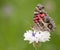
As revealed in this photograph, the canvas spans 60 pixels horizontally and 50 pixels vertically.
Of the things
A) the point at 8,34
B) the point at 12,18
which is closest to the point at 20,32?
the point at 8,34

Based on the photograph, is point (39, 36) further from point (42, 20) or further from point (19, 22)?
point (19, 22)

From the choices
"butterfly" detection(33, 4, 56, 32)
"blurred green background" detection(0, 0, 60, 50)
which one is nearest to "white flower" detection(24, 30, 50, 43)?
"butterfly" detection(33, 4, 56, 32)

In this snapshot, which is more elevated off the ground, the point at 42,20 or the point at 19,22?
the point at 19,22

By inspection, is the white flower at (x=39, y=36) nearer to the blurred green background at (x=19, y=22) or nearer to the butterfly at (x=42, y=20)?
the butterfly at (x=42, y=20)

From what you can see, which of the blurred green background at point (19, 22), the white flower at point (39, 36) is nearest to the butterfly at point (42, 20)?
the white flower at point (39, 36)

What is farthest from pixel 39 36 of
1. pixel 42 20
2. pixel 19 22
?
pixel 19 22

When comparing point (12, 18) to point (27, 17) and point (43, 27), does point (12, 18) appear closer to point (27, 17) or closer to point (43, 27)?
point (27, 17)
